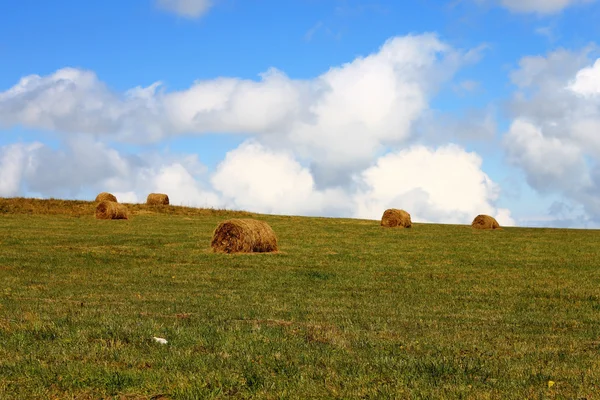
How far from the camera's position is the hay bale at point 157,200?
70.1 meters

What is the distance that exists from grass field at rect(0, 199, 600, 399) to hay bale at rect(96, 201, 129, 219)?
67.8 feet

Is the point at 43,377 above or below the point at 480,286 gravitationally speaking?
below

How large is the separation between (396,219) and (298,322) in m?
40.7

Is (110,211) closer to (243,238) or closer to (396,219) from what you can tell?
(396,219)

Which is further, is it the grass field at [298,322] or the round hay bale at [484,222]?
the round hay bale at [484,222]

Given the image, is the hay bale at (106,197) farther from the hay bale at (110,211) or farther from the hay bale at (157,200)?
the hay bale at (110,211)

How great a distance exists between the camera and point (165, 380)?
8.84m

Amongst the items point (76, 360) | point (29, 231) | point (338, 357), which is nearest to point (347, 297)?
point (338, 357)

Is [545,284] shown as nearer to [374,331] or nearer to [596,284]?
[596,284]

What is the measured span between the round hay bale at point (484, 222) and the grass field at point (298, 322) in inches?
805

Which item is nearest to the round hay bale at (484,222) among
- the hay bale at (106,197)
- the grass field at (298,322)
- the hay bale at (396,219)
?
the hay bale at (396,219)

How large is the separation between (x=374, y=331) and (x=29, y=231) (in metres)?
34.3

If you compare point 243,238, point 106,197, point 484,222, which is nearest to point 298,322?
point 243,238

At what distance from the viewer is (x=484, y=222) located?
55250 millimetres
